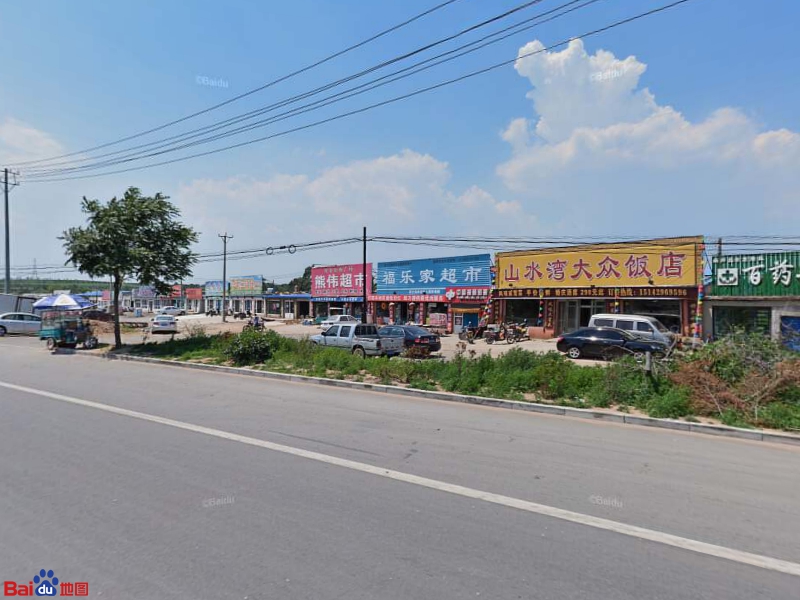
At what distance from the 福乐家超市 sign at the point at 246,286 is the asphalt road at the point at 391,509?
56.9 meters

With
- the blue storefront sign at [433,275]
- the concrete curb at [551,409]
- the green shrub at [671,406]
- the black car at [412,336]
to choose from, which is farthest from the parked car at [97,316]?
the green shrub at [671,406]

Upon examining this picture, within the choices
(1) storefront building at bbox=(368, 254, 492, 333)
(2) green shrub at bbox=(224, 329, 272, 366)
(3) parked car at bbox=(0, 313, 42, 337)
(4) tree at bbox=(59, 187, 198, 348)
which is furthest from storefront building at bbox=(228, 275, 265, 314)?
(2) green shrub at bbox=(224, 329, 272, 366)

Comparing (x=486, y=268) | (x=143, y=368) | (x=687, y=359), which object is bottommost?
(x=143, y=368)

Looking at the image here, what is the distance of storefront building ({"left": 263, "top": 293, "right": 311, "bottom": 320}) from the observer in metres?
56.6

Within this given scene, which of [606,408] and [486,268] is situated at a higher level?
[486,268]

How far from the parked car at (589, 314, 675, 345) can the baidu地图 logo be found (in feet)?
70.6

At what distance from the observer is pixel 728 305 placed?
1011 inches

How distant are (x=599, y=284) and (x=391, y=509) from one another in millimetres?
28654

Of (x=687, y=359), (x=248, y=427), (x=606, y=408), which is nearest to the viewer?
(x=248, y=427)

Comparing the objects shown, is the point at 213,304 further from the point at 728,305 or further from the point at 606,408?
the point at 606,408

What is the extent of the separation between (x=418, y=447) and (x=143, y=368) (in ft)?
43.3

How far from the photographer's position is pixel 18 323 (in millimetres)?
33875

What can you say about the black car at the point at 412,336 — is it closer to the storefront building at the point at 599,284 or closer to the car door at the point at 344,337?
the car door at the point at 344,337

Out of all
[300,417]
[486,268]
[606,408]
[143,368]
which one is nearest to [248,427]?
[300,417]
